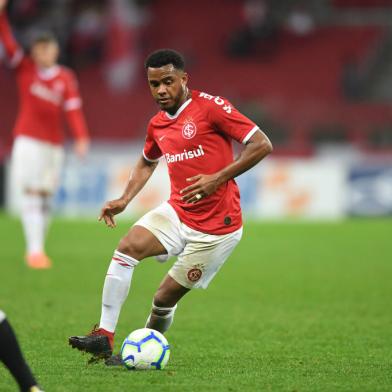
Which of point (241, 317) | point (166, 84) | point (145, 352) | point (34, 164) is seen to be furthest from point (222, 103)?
point (34, 164)

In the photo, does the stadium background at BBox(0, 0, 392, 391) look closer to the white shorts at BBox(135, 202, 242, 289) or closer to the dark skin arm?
the white shorts at BBox(135, 202, 242, 289)

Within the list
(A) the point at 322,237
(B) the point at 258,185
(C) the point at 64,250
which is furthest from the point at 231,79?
(C) the point at 64,250

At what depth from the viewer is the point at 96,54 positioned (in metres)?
29.6

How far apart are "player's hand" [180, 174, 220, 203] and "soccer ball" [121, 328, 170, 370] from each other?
91 cm

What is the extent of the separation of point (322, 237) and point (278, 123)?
6646 millimetres

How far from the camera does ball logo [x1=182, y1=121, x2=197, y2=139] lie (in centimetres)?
661

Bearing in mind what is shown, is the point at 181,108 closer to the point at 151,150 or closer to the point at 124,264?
the point at 151,150

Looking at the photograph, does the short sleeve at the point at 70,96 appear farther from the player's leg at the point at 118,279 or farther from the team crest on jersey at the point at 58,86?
the player's leg at the point at 118,279

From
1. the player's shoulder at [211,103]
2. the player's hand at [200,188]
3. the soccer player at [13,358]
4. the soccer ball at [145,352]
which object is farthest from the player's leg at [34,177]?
the soccer player at [13,358]

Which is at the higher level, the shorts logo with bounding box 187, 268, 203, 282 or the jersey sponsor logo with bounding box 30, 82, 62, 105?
the jersey sponsor logo with bounding box 30, 82, 62, 105

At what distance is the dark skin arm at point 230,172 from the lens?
20.4 ft

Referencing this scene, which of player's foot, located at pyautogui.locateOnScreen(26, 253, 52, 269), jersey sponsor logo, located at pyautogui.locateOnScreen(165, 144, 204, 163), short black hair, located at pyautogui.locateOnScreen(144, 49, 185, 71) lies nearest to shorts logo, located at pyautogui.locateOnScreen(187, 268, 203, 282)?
jersey sponsor logo, located at pyautogui.locateOnScreen(165, 144, 204, 163)

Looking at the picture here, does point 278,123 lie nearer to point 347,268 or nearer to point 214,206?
point 347,268

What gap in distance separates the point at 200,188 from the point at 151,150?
102 cm
